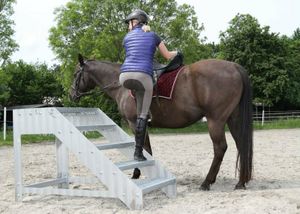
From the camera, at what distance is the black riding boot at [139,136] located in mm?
5496

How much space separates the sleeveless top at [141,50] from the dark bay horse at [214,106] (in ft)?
2.27

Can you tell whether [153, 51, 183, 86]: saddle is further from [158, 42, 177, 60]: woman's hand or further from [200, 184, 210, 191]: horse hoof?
[200, 184, 210, 191]: horse hoof

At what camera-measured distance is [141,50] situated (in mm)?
5414

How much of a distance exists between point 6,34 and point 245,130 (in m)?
26.7

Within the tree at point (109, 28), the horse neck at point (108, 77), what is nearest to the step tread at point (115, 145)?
the horse neck at point (108, 77)

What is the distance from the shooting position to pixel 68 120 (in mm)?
5301

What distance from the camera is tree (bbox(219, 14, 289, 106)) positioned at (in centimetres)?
4256

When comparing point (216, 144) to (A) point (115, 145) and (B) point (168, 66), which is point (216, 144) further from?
(A) point (115, 145)

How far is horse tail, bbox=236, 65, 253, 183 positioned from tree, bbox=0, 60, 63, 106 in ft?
138

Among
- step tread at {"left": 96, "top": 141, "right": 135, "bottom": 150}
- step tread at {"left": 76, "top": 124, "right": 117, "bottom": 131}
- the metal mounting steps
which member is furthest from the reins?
step tread at {"left": 96, "top": 141, "right": 135, "bottom": 150}

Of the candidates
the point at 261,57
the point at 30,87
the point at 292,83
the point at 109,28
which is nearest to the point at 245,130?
the point at 109,28

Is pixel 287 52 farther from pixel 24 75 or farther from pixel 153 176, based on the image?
pixel 153 176

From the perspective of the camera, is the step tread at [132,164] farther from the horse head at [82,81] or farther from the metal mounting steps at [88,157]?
the horse head at [82,81]

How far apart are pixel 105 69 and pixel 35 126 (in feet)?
5.22
